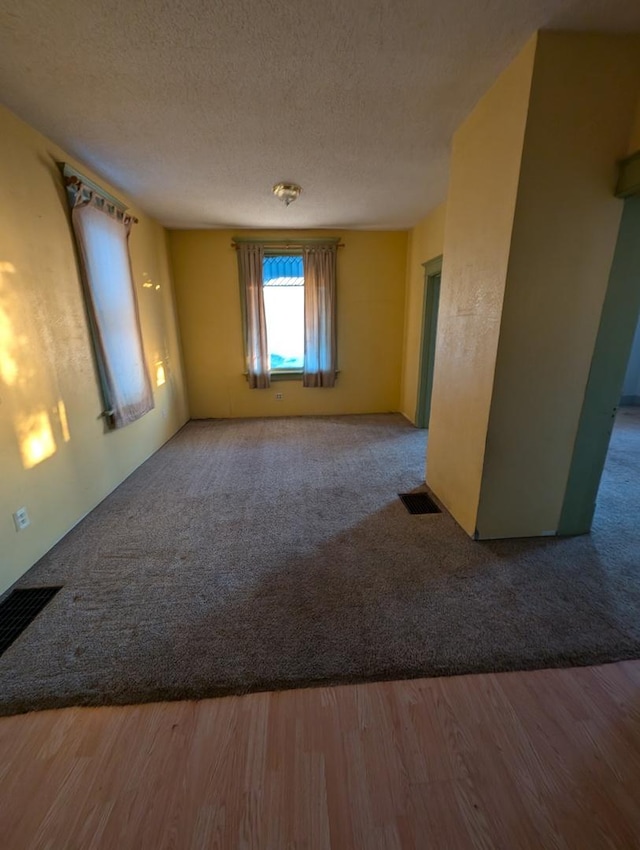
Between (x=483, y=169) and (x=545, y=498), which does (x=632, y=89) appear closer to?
(x=483, y=169)

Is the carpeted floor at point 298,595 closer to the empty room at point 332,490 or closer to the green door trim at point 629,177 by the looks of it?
the empty room at point 332,490

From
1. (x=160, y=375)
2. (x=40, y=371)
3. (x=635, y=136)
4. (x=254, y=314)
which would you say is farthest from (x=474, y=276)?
(x=160, y=375)

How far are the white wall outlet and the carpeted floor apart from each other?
264 millimetres

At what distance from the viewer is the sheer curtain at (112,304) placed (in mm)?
2492

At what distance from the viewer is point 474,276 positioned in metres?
2.03

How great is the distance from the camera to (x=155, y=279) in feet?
12.7

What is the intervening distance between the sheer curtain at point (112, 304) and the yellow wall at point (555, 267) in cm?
275

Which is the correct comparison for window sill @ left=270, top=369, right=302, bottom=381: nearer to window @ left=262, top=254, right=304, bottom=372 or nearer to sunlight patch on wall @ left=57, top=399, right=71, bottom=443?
window @ left=262, top=254, right=304, bottom=372

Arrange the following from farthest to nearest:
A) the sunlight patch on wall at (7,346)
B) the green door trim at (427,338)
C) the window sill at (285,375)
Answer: the window sill at (285,375)
the green door trim at (427,338)
the sunlight patch on wall at (7,346)

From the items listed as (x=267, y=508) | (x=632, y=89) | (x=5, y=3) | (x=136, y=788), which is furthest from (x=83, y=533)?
(x=632, y=89)

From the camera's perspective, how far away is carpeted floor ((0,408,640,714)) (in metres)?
1.38

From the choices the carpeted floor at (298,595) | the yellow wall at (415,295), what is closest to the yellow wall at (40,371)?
the carpeted floor at (298,595)

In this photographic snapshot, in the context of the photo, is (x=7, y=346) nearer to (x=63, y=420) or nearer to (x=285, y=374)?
(x=63, y=420)

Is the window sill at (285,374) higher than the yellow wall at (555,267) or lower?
lower
